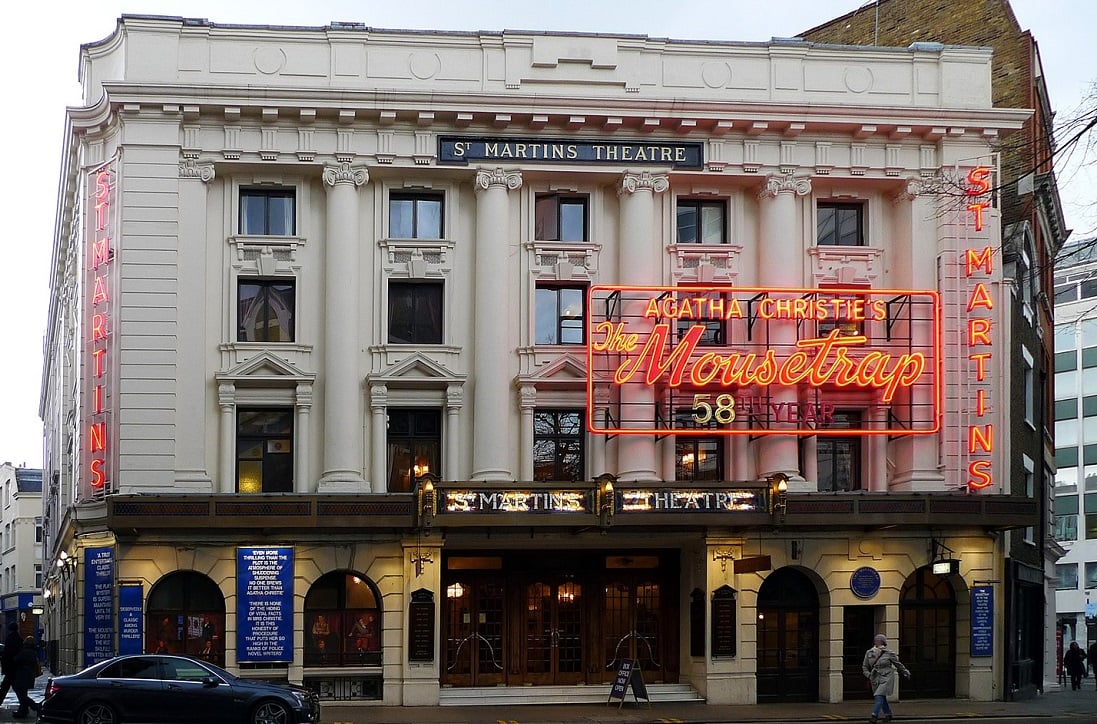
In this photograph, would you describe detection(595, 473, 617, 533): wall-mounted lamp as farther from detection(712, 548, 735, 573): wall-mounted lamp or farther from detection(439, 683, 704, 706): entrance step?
detection(439, 683, 704, 706): entrance step

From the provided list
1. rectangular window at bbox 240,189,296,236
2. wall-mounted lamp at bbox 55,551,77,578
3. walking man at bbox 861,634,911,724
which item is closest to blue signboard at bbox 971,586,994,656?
walking man at bbox 861,634,911,724

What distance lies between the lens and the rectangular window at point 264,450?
112ft

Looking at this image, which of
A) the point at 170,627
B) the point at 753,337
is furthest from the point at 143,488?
the point at 753,337

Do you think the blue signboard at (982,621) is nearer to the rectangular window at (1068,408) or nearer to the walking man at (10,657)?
the walking man at (10,657)

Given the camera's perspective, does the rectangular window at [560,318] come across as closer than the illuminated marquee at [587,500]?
No

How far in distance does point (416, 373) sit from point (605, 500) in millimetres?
5704

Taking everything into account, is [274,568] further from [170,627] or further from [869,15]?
[869,15]

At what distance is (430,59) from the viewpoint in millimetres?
34938

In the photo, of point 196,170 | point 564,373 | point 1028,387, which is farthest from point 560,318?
point 1028,387

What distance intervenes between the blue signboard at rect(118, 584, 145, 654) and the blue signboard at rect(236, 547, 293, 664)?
86.1 inches

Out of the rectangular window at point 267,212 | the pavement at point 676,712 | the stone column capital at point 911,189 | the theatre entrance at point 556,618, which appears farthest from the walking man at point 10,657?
the stone column capital at point 911,189

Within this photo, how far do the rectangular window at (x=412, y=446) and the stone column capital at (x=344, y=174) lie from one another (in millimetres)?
5596

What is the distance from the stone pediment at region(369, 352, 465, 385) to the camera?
3425cm

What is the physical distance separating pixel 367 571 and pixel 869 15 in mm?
26337
